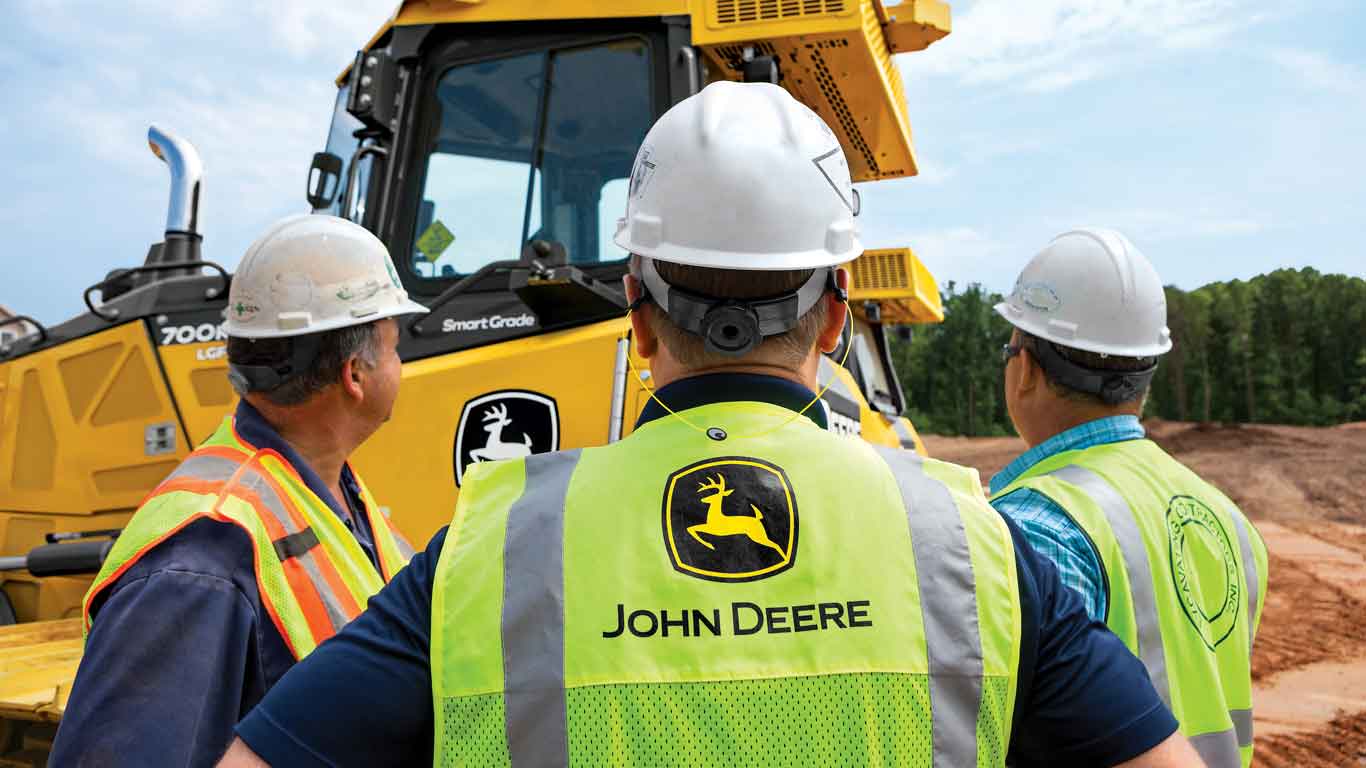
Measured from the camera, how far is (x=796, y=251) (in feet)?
4.65

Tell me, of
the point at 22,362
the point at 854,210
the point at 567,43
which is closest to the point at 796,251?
the point at 854,210

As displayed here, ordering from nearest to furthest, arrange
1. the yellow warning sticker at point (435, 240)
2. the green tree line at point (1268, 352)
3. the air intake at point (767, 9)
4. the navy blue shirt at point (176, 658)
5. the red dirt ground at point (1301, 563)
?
the navy blue shirt at point (176, 658)
the air intake at point (767, 9)
the yellow warning sticker at point (435, 240)
the red dirt ground at point (1301, 563)
the green tree line at point (1268, 352)

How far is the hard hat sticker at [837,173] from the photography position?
4.97 ft

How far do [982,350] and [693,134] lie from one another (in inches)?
1505

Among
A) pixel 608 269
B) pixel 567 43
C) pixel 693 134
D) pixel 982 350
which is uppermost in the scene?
pixel 567 43

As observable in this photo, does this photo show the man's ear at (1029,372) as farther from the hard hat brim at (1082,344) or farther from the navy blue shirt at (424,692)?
the navy blue shirt at (424,692)

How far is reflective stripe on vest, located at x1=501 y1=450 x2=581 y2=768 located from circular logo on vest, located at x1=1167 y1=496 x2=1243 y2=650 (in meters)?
1.48

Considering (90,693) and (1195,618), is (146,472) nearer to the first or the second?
(90,693)

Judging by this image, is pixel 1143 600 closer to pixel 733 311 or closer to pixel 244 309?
pixel 733 311

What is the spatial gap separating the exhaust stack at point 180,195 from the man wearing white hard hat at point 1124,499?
4.17 metres

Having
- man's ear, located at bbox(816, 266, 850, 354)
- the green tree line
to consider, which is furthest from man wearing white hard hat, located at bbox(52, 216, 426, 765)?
the green tree line

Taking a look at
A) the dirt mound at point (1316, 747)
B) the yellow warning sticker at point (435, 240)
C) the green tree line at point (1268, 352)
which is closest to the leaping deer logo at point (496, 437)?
the yellow warning sticker at point (435, 240)

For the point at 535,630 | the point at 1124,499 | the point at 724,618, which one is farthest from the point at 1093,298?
the point at 535,630

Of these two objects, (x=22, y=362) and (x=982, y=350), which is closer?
(x=22, y=362)
